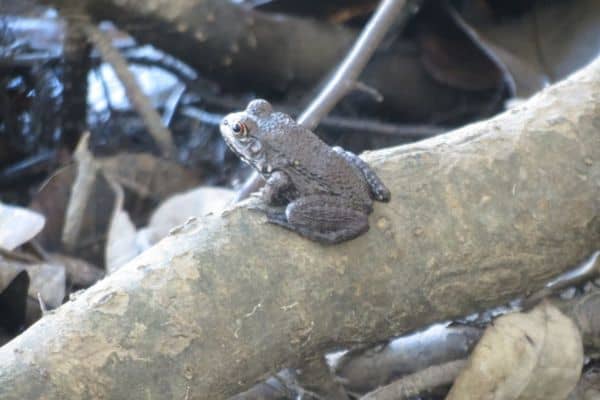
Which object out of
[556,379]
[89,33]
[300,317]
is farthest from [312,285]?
[89,33]

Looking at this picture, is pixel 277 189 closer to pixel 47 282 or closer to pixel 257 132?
pixel 257 132

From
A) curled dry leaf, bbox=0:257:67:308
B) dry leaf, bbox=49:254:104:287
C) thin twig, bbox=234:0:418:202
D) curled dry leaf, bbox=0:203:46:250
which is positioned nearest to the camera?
curled dry leaf, bbox=0:257:67:308

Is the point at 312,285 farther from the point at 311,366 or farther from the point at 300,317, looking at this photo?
the point at 311,366

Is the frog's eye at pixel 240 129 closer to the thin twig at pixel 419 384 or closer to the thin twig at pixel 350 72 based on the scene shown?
the thin twig at pixel 350 72

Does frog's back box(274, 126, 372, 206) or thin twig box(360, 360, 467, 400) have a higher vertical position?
frog's back box(274, 126, 372, 206)

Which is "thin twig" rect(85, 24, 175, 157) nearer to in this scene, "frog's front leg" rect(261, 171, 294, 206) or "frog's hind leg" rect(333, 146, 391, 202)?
"frog's front leg" rect(261, 171, 294, 206)

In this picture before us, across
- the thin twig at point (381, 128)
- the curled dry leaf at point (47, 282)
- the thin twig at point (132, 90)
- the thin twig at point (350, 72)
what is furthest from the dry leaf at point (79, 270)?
the thin twig at point (381, 128)

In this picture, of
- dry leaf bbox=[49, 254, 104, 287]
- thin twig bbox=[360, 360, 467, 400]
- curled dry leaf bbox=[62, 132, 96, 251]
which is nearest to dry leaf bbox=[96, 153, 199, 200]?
curled dry leaf bbox=[62, 132, 96, 251]

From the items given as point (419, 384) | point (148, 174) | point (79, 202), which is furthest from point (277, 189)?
point (148, 174)
